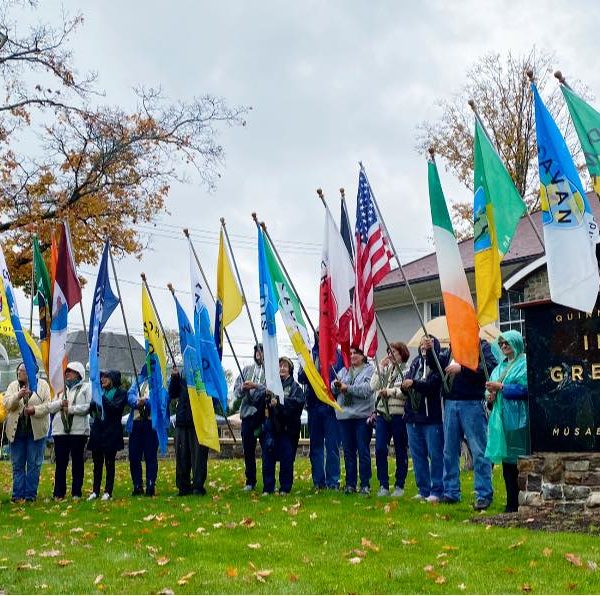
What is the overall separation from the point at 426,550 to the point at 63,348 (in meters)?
6.75

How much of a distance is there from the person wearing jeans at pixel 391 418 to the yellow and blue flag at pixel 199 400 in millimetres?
2168

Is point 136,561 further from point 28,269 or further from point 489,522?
point 28,269

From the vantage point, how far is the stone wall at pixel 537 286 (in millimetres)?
18359

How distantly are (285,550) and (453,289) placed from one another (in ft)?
11.6

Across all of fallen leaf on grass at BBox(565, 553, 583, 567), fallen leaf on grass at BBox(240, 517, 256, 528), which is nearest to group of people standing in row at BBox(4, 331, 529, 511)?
fallen leaf on grass at BBox(240, 517, 256, 528)

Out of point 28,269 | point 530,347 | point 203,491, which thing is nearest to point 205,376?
point 203,491

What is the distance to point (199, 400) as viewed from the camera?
11.2 metres

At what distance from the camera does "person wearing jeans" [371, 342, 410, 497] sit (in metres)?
11.1

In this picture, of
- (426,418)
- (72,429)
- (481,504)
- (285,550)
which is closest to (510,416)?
(481,504)

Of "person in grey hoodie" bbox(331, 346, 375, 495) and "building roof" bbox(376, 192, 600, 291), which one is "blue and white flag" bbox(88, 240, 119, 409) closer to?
"person in grey hoodie" bbox(331, 346, 375, 495)

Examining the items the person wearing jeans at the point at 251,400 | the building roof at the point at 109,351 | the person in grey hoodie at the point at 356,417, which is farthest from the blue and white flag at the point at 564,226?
the building roof at the point at 109,351

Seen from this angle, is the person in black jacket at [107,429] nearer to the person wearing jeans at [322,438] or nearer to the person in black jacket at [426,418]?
the person wearing jeans at [322,438]

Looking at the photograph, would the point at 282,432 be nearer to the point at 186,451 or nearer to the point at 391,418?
the point at 186,451

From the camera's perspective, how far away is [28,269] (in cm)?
2345
